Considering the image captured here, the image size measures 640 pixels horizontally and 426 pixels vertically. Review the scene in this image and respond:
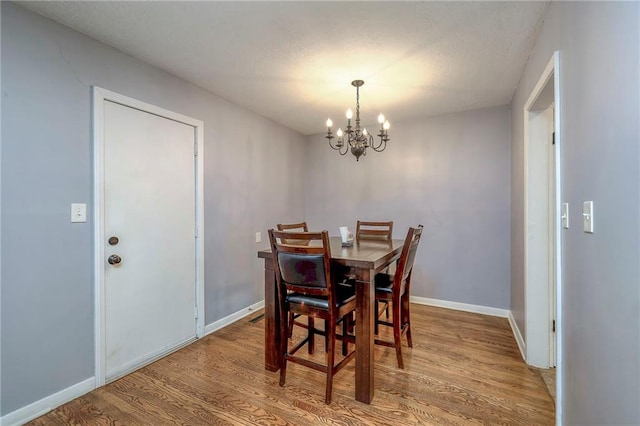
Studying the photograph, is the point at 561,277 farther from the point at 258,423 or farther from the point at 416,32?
the point at 258,423

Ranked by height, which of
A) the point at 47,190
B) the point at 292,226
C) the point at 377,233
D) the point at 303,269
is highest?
the point at 47,190

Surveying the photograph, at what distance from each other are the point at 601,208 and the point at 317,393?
1791 millimetres

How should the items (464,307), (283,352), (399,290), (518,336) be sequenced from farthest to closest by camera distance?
(464,307) → (518,336) → (399,290) → (283,352)

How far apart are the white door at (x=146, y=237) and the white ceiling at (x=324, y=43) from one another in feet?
1.77

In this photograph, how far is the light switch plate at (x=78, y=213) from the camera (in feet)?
6.00

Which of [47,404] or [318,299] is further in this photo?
[318,299]

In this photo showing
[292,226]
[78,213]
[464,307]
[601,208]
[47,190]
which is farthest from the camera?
[464,307]

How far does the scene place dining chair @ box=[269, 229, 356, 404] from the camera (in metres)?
1.73

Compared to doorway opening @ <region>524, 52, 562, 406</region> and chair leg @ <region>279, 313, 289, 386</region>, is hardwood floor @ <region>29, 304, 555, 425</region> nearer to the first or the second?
chair leg @ <region>279, 313, 289, 386</region>

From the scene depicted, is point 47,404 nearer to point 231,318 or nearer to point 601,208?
point 231,318

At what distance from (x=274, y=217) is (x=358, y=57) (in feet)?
7.26

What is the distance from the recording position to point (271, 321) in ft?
6.93

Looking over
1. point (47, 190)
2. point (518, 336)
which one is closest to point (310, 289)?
point (47, 190)

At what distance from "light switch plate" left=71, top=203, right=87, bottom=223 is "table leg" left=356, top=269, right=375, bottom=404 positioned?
1844 millimetres
